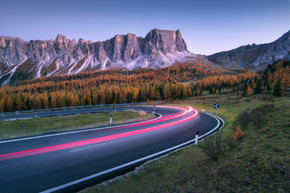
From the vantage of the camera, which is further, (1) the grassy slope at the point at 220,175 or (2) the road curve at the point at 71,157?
(2) the road curve at the point at 71,157

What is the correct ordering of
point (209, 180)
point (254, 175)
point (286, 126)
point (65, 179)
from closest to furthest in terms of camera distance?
point (254, 175), point (209, 180), point (65, 179), point (286, 126)

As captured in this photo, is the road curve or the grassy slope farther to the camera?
the road curve

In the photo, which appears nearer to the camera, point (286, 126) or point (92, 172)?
point (92, 172)

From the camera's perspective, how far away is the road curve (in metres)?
5.05

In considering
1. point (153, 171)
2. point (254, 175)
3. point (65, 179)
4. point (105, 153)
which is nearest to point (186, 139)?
point (153, 171)

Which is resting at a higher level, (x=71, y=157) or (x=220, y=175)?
(x=220, y=175)

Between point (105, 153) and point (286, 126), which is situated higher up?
point (286, 126)

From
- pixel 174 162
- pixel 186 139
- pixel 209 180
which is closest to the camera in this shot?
pixel 209 180

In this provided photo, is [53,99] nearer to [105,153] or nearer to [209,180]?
[105,153]

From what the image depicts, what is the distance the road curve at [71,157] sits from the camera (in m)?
5.05

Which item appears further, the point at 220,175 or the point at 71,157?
the point at 71,157

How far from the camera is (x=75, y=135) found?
392 inches

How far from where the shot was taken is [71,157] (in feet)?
22.5

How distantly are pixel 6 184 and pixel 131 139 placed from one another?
6.24m
